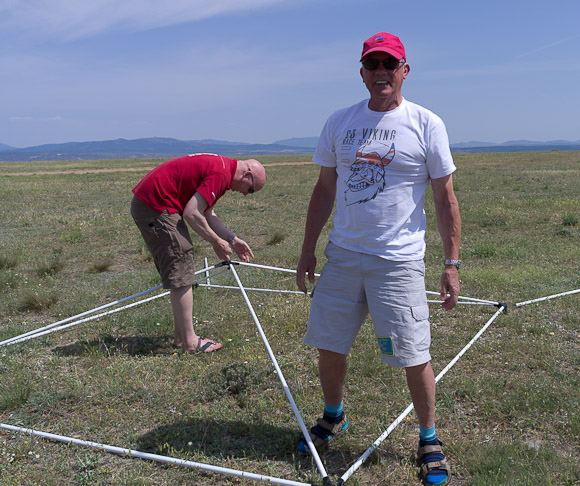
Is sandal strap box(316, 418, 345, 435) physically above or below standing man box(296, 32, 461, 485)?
below

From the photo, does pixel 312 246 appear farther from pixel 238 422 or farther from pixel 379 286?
pixel 238 422

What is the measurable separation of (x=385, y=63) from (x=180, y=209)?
252 cm

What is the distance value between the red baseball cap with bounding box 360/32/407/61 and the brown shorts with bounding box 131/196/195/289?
2.40m

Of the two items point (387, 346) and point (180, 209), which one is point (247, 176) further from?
point (387, 346)

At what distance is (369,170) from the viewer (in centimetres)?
262

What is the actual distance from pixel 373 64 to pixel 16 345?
425 centimetres

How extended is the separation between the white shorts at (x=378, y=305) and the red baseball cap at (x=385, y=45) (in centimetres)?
103

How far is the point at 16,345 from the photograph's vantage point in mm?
4871

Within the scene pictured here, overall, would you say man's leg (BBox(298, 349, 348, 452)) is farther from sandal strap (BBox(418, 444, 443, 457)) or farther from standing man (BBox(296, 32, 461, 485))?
sandal strap (BBox(418, 444, 443, 457))

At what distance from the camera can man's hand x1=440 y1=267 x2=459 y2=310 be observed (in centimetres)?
273

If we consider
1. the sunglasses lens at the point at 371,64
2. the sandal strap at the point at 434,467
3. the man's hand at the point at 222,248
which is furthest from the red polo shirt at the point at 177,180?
the sandal strap at the point at 434,467

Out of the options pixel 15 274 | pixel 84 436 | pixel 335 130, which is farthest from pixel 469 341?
pixel 15 274

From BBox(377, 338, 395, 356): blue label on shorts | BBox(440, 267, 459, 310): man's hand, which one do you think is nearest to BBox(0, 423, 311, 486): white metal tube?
BBox(377, 338, 395, 356): blue label on shorts

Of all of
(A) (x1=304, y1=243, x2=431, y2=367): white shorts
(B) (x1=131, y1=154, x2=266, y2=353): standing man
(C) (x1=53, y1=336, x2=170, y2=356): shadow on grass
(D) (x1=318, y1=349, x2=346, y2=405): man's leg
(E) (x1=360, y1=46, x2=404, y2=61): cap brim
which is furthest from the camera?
(C) (x1=53, y1=336, x2=170, y2=356): shadow on grass
